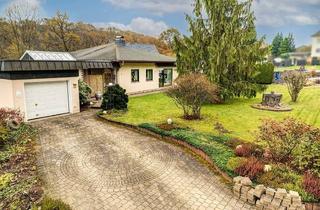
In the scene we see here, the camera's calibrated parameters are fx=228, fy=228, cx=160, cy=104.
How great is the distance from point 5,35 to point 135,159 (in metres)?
34.0

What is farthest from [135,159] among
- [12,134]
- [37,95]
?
[37,95]

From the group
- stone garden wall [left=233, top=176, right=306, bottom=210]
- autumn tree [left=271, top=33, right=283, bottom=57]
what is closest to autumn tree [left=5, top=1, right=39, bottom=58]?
stone garden wall [left=233, top=176, right=306, bottom=210]

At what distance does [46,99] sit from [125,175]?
8679 mm

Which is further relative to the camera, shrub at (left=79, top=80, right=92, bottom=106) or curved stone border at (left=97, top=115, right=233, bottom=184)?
shrub at (left=79, top=80, right=92, bottom=106)

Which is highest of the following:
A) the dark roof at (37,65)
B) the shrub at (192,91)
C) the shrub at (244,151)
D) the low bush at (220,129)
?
the dark roof at (37,65)

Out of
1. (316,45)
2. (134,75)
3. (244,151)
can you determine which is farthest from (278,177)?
(316,45)

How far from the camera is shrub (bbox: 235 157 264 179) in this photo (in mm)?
6284

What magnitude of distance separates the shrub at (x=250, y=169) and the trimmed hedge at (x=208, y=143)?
251 millimetres

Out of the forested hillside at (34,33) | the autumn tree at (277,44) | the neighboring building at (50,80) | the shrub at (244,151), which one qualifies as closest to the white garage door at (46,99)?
the neighboring building at (50,80)

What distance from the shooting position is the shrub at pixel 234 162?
671 cm

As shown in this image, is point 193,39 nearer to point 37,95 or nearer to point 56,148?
point 37,95

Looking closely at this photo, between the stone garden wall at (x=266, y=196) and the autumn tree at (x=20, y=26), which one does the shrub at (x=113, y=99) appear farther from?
the autumn tree at (x=20, y=26)

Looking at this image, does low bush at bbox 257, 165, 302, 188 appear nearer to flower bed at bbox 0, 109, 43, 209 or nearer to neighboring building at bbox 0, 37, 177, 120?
flower bed at bbox 0, 109, 43, 209

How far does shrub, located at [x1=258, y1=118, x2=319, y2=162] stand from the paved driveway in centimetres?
207
